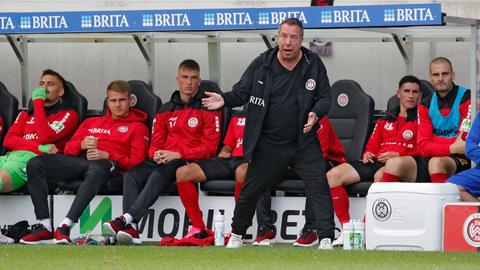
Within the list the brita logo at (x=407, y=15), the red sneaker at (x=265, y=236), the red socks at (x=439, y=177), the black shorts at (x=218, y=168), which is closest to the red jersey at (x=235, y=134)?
the black shorts at (x=218, y=168)

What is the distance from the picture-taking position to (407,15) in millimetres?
12836

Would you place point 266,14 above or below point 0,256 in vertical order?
above

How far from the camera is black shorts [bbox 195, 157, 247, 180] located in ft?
45.4

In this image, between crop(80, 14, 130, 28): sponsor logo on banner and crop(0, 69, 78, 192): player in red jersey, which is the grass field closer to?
crop(0, 69, 78, 192): player in red jersey

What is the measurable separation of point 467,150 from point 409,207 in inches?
Answer: 36.0

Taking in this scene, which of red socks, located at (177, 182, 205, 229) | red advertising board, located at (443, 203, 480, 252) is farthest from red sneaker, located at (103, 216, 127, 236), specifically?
red advertising board, located at (443, 203, 480, 252)

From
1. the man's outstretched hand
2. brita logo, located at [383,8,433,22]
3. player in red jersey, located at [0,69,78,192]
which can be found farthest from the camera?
player in red jersey, located at [0,69,78,192]

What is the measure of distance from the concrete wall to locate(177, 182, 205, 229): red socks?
2.71 m

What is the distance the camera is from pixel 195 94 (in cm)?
1441

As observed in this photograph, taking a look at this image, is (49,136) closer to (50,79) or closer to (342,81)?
(50,79)

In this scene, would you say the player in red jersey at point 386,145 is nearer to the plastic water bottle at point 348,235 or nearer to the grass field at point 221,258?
the plastic water bottle at point 348,235

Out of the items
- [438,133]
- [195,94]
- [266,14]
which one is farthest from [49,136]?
[438,133]

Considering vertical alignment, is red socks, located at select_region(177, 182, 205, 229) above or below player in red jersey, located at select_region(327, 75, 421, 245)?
below

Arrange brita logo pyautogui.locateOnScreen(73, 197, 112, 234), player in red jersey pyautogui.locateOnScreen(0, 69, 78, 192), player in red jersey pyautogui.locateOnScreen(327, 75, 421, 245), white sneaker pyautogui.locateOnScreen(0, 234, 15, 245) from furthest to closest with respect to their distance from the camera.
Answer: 1. player in red jersey pyautogui.locateOnScreen(0, 69, 78, 192)
2. brita logo pyautogui.locateOnScreen(73, 197, 112, 234)
3. white sneaker pyautogui.locateOnScreen(0, 234, 15, 245)
4. player in red jersey pyautogui.locateOnScreen(327, 75, 421, 245)
